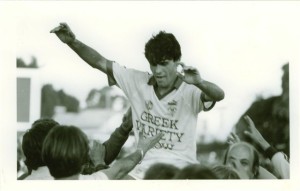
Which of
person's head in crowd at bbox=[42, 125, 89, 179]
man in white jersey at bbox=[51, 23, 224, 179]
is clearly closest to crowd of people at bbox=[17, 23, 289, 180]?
man in white jersey at bbox=[51, 23, 224, 179]

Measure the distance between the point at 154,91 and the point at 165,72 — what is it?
0.30ft

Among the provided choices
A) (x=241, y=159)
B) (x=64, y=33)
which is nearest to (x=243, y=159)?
(x=241, y=159)

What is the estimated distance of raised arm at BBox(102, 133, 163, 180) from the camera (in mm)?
2408

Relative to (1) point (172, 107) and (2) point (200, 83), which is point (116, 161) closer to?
(1) point (172, 107)

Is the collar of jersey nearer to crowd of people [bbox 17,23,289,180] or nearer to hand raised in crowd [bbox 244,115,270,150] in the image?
crowd of people [bbox 17,23,289,180]

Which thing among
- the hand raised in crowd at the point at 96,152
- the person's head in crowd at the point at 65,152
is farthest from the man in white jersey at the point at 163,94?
the person's head in crowd at the point at 65,152

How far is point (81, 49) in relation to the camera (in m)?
2.43

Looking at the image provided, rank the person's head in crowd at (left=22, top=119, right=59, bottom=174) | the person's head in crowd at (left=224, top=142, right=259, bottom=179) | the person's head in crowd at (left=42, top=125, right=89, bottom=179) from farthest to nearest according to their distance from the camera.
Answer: the person's head in crowd at (left=224, top=142, right=259, bottom=179)
the person's head in crowd at (left=22, top=119, right=59, bottom=174)
the person's head in crowd at (left=42, top=125, right=89, bottom=179)

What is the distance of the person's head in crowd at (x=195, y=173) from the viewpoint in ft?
7.50

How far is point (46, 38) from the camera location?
7.95ft
